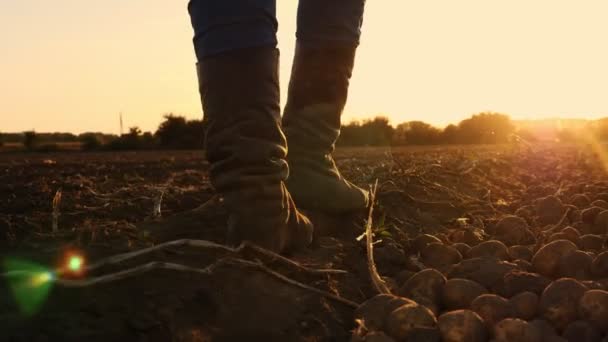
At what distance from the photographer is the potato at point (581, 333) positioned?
45.6 inches

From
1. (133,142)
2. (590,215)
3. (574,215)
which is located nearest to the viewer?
(590,215)

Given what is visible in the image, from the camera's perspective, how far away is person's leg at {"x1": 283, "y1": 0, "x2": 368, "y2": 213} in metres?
1.98

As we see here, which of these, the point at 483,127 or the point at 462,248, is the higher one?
the point at 483,127

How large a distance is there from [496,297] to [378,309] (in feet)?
0.77

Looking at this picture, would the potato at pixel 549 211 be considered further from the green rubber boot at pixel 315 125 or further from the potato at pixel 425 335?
the potato at pixel 425 335

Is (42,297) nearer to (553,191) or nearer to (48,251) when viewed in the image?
(48,251)

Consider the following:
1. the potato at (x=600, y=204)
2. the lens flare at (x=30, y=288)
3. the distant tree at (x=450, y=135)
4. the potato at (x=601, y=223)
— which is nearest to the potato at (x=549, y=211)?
the potato at (x=600, y=204)

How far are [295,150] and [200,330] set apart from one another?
37.4 inches

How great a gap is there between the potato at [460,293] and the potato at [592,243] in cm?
52

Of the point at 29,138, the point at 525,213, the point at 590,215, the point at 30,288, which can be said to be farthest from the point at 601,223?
the point at 29,138

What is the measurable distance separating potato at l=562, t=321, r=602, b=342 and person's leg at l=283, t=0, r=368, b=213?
94 cm

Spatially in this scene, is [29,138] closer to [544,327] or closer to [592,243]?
[592,243]

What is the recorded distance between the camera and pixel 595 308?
121 centimetres

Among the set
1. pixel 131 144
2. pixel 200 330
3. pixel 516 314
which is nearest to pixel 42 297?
pixel 200 330
